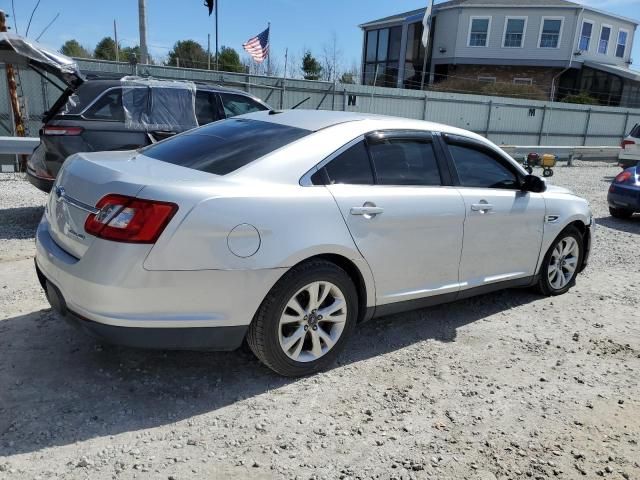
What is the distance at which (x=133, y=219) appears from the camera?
2.74 m

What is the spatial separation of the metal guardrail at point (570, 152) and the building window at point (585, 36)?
1613 centimetres

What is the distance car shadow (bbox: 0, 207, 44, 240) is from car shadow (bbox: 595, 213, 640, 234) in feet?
28.3

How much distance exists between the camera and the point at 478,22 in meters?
34.2

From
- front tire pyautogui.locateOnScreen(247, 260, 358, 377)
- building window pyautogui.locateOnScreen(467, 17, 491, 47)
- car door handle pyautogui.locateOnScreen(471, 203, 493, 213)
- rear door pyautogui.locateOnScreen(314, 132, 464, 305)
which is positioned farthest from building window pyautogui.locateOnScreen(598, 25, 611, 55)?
front tire pyautogui.locateOnScreen(247, 260, 358, 377)

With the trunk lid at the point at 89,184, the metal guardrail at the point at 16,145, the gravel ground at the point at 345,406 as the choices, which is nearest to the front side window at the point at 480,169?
the gravel ground at the point at 345,406

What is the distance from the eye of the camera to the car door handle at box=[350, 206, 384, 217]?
3.37 m

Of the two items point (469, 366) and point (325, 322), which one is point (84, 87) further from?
point (469, 366)

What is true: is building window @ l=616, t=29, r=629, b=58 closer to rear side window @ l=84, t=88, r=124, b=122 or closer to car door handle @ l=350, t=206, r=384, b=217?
rear side window @ l=84, t=88, r=124, b=122

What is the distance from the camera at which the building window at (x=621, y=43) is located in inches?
1426

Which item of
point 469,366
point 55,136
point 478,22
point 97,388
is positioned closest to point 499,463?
point 469,366

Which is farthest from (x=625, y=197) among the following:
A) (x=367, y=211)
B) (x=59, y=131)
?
(x=59, y=131)

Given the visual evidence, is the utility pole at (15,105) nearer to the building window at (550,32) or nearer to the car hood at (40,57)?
the car hood at (40,57)

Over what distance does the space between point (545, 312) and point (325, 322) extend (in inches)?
96.8

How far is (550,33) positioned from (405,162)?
34898 mm
